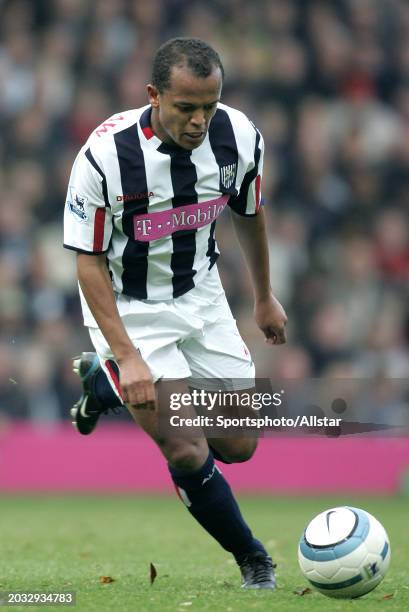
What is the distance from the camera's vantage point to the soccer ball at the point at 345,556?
16.3 ft

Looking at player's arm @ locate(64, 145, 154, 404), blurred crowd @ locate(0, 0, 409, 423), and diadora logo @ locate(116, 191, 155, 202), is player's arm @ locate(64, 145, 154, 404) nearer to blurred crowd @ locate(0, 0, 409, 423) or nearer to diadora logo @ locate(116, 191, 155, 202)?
diadora logo @ locate(116, 191, 155, 202)

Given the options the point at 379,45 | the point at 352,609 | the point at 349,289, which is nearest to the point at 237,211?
the point at 352,609

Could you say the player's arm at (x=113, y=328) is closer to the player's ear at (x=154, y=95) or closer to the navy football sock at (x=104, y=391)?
the player's ear at (x=154, y=95)

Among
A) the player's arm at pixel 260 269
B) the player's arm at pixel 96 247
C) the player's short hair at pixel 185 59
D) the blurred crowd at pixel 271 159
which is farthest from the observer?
the blurred crowd at pixel 271 159

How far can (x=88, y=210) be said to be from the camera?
5129 millimetres

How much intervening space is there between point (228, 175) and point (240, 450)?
3.97 feet

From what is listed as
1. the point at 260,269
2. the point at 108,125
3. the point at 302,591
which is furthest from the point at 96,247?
the point at 302,591

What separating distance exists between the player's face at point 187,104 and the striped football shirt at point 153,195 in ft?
0.62

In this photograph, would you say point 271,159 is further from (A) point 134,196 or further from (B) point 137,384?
(B) point 137,384

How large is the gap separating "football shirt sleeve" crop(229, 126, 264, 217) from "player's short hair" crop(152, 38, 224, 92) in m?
0.67

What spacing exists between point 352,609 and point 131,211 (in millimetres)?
1845

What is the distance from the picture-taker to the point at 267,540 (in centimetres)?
788

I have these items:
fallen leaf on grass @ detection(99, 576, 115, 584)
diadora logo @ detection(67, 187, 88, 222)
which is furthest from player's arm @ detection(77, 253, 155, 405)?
fallen leaf on grass @ detection(99, 576, 115, 584)

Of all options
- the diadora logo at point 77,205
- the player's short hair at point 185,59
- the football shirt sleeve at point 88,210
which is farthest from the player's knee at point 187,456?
the player's short hair at point 185,59
